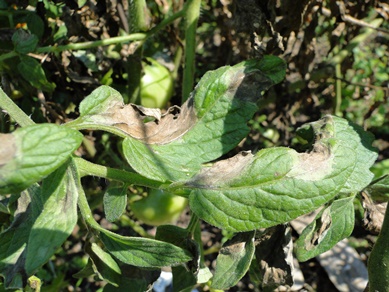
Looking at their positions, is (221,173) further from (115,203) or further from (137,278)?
(137,278)

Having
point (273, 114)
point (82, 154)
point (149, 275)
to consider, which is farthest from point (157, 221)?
point (273, 114)

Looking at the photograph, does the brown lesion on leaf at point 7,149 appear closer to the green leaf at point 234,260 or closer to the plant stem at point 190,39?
the green leaf at point 234,260

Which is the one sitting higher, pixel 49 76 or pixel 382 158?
pixel 49 76

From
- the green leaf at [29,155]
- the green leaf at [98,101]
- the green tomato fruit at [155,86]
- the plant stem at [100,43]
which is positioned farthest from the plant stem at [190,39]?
the green leaf at [29,155]

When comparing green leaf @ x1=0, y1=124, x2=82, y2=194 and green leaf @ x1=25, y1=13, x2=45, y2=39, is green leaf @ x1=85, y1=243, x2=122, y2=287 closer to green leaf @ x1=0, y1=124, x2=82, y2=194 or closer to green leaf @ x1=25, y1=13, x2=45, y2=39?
green leaf @ x1=0, y1=124, x2=82, y2=194

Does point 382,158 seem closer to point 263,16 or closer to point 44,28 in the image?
point 263,16

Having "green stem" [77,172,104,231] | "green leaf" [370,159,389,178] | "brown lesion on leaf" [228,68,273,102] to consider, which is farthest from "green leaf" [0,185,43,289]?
"green leaf" [370,159,389,178]
